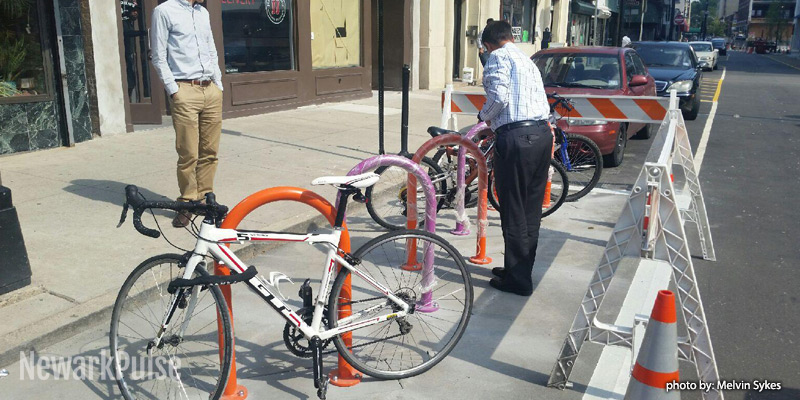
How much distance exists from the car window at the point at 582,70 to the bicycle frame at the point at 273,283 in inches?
292

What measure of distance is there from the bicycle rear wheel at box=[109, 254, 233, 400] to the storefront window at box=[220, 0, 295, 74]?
9.37m

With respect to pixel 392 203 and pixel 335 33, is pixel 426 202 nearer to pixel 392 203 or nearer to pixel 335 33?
pixel 392 203

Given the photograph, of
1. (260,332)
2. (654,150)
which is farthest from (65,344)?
(654,150)

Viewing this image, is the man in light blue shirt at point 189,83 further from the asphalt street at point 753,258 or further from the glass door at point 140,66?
the glass door at point 140,66

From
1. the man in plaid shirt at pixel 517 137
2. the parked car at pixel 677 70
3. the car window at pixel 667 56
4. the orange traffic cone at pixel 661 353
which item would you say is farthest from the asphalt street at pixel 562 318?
the car window at pixel 667 56

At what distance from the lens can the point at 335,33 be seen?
15.9 m

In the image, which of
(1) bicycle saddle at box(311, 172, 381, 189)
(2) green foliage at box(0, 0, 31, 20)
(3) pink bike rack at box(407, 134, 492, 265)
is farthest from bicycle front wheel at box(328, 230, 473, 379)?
(2) green foliage at box(0, 0, 31, 20)

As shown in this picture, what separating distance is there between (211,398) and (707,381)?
8.17ft

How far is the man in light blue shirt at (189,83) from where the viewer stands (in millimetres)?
6066

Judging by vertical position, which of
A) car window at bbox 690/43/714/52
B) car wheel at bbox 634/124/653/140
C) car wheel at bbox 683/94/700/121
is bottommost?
car wheel at bbox 634/124/653/140

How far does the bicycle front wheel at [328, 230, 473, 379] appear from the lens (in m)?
3.71

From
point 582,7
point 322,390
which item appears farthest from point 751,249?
point 582,7

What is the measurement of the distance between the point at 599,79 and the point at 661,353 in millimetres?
8195
